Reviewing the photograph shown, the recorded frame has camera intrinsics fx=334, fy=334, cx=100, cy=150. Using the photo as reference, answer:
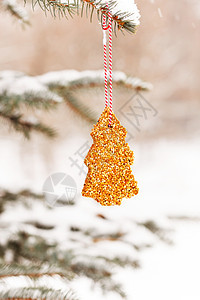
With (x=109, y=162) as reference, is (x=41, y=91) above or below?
above

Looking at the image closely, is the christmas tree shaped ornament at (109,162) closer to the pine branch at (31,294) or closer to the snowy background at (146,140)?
the pine branch at (31,294)

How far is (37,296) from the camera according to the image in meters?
0.36

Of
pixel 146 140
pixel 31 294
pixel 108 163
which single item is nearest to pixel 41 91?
pixel 108 163

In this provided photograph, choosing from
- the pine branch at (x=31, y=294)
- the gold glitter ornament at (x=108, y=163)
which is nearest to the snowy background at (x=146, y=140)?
the gold glitter ornament at (x=108, y=163)

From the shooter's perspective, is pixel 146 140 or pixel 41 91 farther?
pixel 146 140

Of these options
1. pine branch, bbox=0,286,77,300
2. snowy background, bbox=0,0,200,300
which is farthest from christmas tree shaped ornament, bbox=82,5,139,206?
snowy background, bbox=0,0,200,300

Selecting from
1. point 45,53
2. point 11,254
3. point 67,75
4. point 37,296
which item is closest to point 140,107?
point 45,53

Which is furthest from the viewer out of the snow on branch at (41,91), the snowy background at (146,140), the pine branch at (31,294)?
the snowy background at (146,140)

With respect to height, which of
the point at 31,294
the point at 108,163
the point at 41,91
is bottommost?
the point at 31,294

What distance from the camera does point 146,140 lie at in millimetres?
1373

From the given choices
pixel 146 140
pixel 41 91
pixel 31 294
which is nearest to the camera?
pixel 31 294

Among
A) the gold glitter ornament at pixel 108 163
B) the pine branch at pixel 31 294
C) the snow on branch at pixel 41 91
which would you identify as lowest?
the pine branch at pixel 31 294

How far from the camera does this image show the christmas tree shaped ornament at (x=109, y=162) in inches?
24.8

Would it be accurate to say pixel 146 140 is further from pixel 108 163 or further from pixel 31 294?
pixel 31 294
